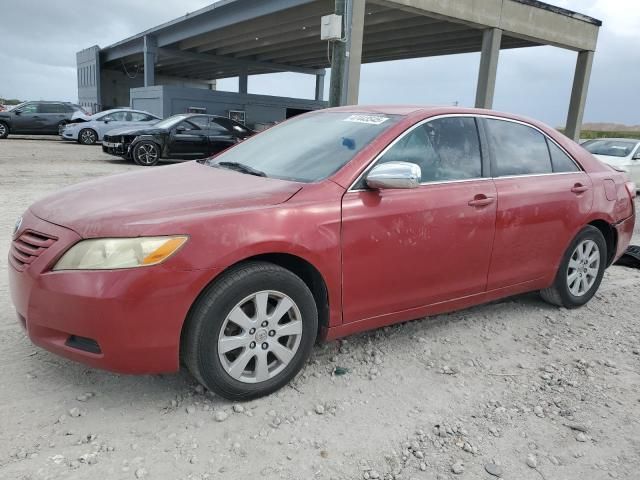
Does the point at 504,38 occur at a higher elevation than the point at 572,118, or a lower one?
higher

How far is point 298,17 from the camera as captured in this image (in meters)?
20.6

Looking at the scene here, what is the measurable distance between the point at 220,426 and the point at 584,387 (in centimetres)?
212

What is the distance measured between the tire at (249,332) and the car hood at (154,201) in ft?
1.13

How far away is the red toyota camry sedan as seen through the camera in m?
2.47

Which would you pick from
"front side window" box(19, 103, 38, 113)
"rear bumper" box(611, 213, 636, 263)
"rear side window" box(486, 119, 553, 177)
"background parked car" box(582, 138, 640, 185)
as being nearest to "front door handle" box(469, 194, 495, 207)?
"rear side window" box(486, 119, 553, 177)

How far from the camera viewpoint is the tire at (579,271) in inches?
166

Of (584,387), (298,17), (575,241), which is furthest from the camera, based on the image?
(298,17)

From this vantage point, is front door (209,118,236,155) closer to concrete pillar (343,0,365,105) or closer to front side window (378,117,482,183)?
concrete pillar (343,0,365,105)

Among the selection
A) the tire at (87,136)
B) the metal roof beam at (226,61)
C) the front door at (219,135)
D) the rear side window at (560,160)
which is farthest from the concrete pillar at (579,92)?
the rear side window at (560,160)

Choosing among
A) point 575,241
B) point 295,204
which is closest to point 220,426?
point 295,204

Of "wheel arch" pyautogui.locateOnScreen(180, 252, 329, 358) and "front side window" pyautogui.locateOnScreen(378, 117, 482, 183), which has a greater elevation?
"front side window" pyautogui.locateOnScreen(378, 117, 482, 183)

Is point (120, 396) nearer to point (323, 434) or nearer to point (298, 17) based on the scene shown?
point (323, 434)

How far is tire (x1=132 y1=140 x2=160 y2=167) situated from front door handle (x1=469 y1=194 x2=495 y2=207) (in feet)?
37.8

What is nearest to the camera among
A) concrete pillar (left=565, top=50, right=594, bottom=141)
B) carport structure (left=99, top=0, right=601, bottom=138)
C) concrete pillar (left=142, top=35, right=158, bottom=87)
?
carport structure (left=99, top=0, right=601, bottom=138)
